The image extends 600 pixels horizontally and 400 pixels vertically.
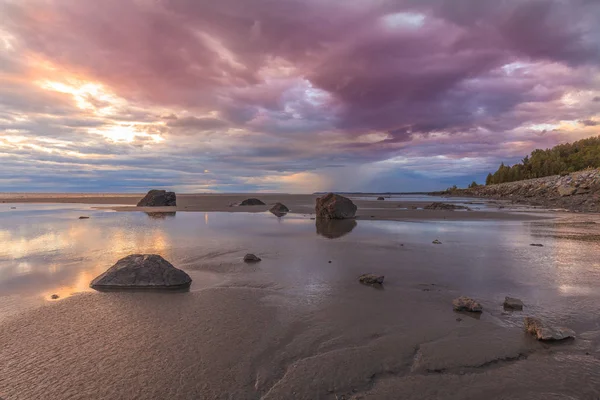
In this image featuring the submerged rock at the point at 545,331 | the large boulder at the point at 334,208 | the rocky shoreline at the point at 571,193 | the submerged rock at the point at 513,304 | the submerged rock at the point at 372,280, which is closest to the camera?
the submerged rock at the point at 545,331

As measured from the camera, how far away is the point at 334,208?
27609 mm

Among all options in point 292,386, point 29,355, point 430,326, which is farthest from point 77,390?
point 430,326

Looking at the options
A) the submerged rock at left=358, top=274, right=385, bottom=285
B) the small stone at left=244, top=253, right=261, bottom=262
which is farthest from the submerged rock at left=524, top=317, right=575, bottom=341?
the small stone at left=244, top=253, right=261, bottom=262

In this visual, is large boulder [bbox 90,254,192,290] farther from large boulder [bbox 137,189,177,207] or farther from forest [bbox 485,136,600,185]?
forest [bbox 485,136,600,185]

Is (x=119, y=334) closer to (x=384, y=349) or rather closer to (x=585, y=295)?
(x=384, y=349)

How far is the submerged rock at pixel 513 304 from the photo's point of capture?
6.35 metres

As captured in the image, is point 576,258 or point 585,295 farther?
point 576,258

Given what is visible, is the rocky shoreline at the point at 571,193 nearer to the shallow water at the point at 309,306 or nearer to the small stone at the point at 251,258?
the shallow water at the point at 309,306

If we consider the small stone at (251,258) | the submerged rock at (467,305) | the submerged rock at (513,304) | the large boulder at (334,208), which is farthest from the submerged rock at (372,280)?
the large boulder at (334,208)

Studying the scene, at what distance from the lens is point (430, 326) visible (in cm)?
556

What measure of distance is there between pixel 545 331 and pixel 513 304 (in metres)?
1.37

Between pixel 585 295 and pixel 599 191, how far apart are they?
167 feet

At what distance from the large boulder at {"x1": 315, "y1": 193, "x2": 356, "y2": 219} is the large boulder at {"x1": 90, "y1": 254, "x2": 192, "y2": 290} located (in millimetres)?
20007

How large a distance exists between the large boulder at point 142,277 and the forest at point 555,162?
104m
